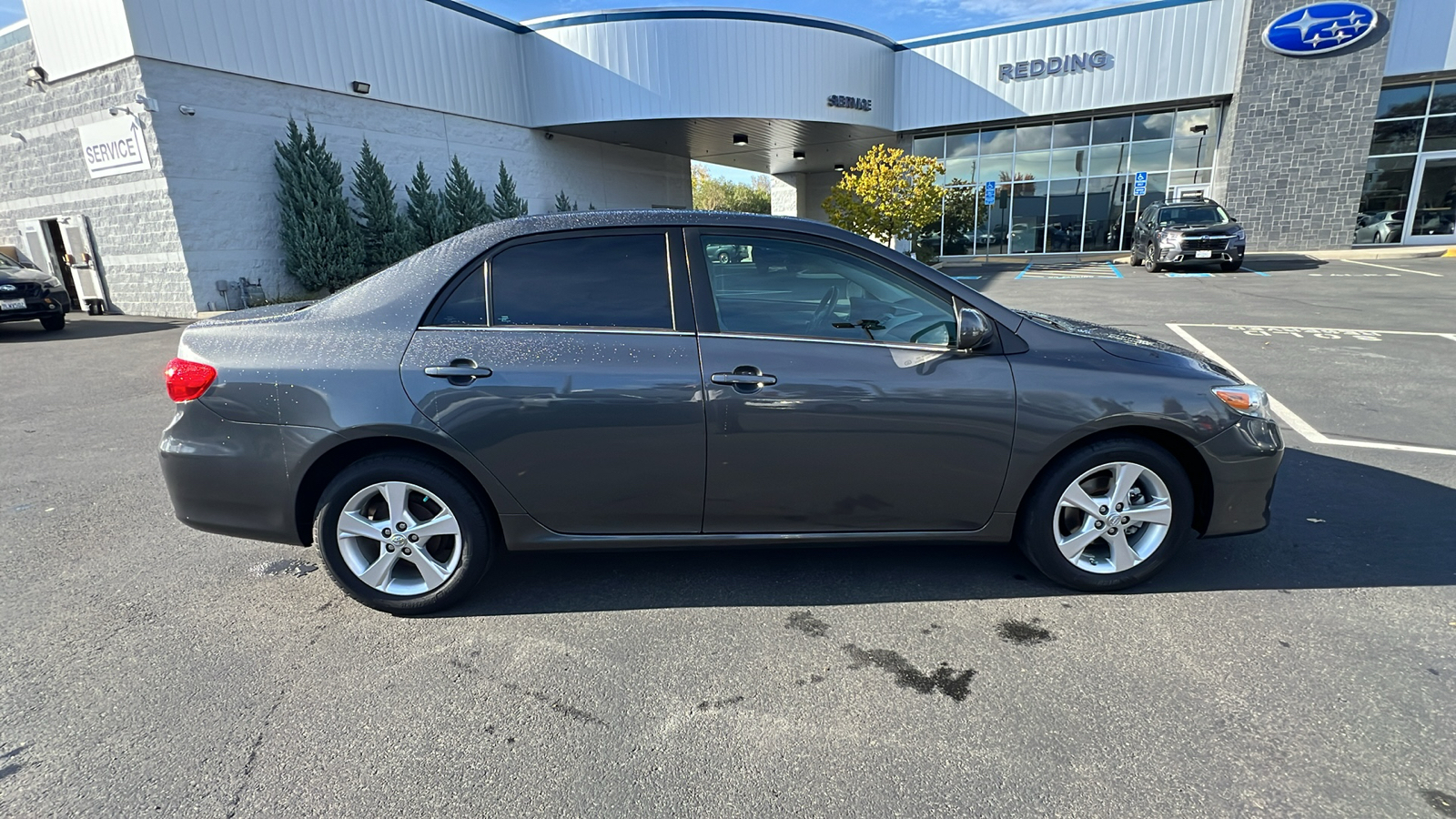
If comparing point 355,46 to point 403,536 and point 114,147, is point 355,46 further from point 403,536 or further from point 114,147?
point 403,536

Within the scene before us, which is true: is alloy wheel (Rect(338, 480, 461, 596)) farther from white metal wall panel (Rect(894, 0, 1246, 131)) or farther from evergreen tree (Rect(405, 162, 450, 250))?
white metal wall panel (Rect(894, 0, 1246, 131))

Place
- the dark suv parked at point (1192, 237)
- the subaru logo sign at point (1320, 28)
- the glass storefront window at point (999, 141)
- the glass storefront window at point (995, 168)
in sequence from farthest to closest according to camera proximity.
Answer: the glass storefront window at point (995, 168), the glass storefront window at point (999, 141), the subaru logo sign at point (1320, 28), the dark suv parked at point (1192, 237)

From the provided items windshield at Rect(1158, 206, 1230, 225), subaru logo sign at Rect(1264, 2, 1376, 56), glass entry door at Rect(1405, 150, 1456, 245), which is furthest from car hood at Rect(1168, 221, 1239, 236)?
glass entry door at Rect(1405, 150, 1456, 245)

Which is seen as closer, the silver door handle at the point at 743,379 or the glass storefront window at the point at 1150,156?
the silver door handle at the point at 743,379

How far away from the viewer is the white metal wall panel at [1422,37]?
66.7 feet

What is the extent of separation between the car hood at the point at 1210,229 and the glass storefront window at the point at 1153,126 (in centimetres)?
794

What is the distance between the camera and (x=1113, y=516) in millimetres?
3064

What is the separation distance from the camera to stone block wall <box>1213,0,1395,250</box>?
822 inches

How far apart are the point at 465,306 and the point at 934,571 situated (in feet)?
8.00

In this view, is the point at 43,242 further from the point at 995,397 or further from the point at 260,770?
the point at 995,397

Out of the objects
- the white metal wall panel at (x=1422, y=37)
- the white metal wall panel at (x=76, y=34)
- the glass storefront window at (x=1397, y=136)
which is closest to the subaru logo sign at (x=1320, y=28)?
the white metal wall panel at (x=1422, y=37)

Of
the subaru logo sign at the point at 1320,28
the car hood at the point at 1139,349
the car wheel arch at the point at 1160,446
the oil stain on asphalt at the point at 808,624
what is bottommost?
the oil stain on asphalt at the point at 808,624

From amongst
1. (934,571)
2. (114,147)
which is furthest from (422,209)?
(934,571)

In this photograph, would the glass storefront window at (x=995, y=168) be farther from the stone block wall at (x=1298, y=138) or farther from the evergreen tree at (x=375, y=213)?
the evergreen tree at (x=375, y=213)
